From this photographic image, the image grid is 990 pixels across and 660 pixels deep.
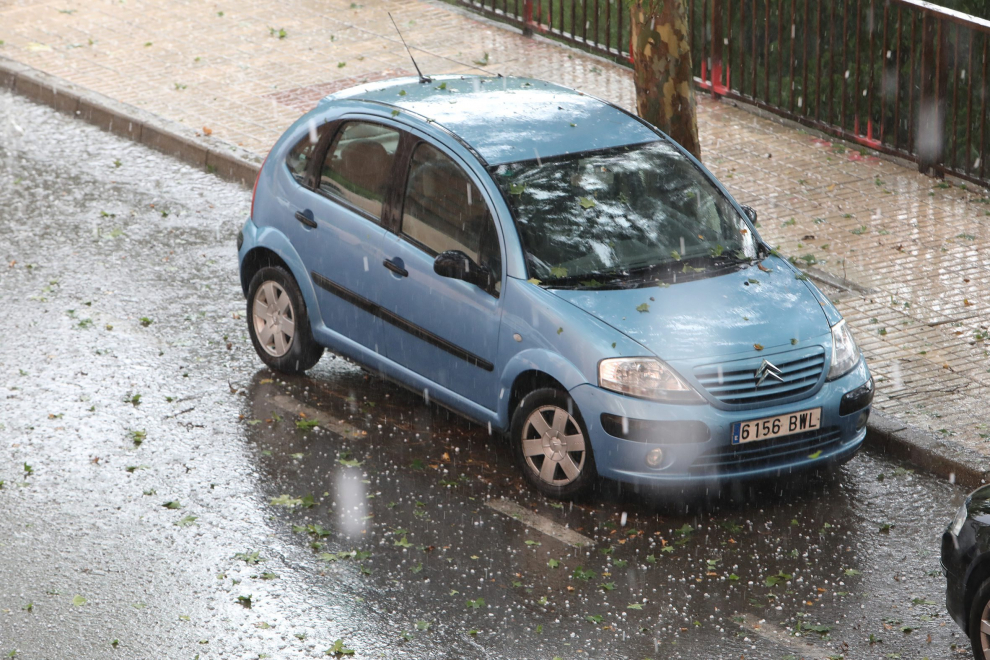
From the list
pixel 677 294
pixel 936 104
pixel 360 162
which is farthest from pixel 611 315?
pixel 936 104

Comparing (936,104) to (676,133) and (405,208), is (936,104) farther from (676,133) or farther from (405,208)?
(405,208)

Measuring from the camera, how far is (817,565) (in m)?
7.06

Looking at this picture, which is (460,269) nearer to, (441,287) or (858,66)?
(441,287)

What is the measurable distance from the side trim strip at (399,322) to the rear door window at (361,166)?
0.48m

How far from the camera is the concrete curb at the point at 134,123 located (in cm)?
1291

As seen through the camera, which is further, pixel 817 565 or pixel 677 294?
pixel 677 294

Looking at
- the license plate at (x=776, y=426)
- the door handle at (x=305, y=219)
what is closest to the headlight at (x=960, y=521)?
the license plate at (x=776, y=426)

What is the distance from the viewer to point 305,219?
8.73 metres

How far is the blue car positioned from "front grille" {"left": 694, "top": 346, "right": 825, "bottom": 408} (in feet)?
0.03

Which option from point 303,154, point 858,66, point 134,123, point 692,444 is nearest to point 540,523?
point 692,444

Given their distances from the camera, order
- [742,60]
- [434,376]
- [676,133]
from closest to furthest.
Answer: [434,376] → [676,133] → [742,60]

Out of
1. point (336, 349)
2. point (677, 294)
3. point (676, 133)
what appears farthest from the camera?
point (676, 133)

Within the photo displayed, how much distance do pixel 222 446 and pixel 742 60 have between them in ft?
26.9

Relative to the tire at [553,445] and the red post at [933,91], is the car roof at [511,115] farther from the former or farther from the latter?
the red post at [933,91]
